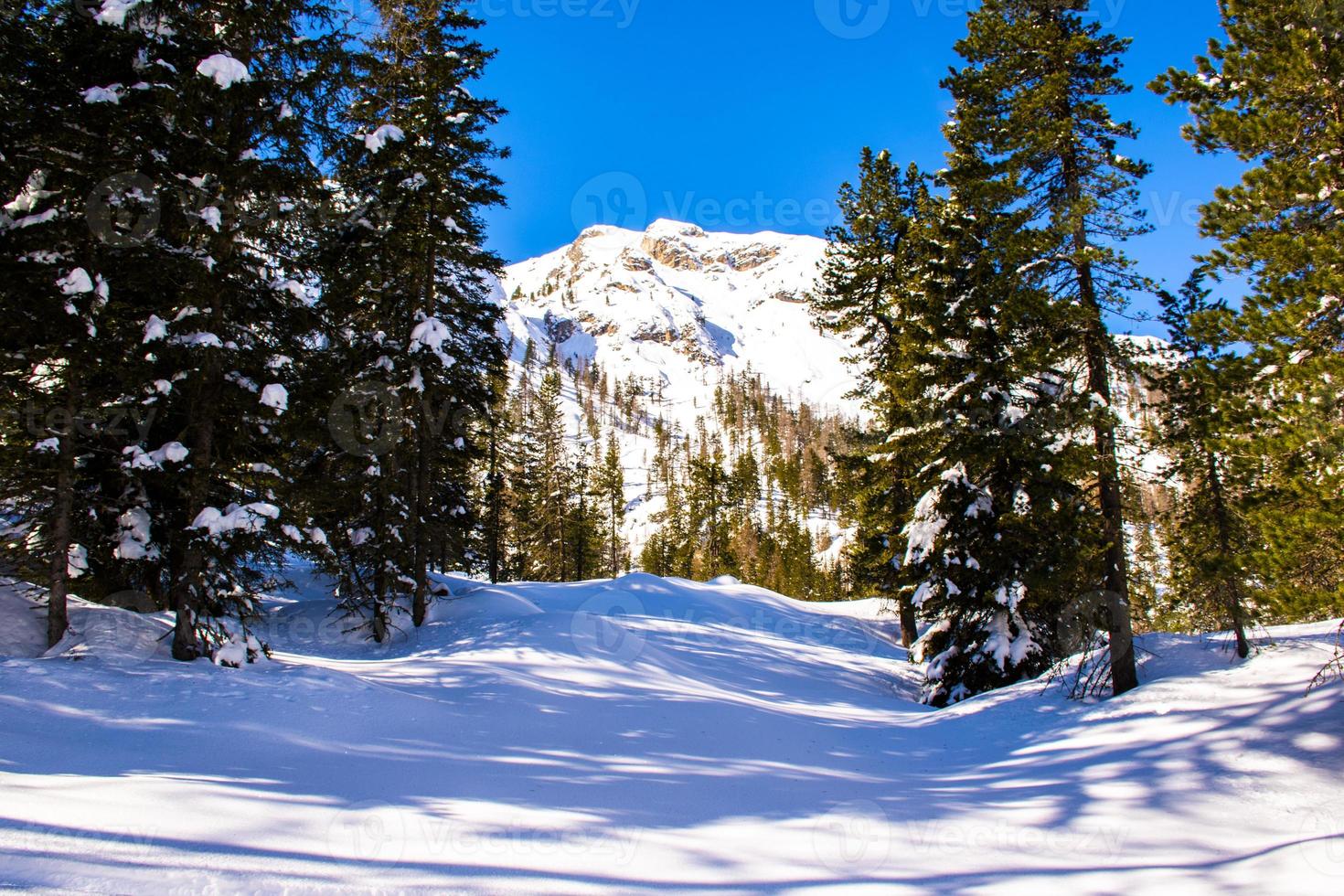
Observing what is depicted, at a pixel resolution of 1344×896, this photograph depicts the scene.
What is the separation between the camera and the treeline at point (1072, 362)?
24.3ft

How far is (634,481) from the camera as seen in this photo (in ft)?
462

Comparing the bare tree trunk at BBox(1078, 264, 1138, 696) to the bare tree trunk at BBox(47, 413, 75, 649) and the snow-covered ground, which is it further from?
the bare tree trunk at BBox(47, 413, 75, 649)

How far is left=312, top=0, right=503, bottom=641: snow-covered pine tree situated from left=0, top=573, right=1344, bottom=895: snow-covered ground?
4.34 m

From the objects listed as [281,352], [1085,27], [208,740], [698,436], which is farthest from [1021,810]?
[698,436]

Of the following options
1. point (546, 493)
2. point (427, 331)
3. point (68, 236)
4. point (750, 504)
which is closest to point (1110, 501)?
point (427, 331)

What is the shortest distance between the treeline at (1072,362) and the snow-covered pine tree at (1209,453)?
0.05 m

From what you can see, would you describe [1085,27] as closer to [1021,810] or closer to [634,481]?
[1021,810]

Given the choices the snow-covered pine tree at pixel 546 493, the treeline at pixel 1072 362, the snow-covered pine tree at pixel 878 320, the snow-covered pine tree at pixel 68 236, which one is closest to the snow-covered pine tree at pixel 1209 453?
the treeline at pixel 1072 362

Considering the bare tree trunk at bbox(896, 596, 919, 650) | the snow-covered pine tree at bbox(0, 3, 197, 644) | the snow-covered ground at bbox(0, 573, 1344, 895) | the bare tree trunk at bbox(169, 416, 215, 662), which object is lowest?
the bare tree trunk at bbox(896, 596, 919, 650)

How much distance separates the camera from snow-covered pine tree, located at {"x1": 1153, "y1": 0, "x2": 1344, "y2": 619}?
269 inches

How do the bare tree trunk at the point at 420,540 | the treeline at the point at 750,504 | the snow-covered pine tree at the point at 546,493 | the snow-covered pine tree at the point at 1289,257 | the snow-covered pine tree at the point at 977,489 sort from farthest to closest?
the treeline at the point at 750,504 < the snow-covered pine tree at the point at 546,493 < the bare tree trunk at the point at 420,540 < the snow-covered pine tree at the point at 977,489 < the snow-covered pine tree at the point at 1289,257

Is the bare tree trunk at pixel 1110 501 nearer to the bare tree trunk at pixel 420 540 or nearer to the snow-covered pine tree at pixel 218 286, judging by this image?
the snow-covered pine tree at pixel 218 286

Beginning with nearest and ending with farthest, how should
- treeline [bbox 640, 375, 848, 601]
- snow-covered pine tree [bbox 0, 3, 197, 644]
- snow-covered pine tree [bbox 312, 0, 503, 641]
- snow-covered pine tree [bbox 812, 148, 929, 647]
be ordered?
snow-covered pine tree [bbox 0, 3, 197, 644] < snow-covered pine tree [bbox 312, 0, 503, 641] < snow-covered pine tree [bbox 812, 148, 929, 647] < treeline [bbox 640, 375, 848, 601]

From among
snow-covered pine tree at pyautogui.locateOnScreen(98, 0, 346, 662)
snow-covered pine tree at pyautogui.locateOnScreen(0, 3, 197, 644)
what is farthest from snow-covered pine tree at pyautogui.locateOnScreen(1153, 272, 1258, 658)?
snow-covered pine tree at pyautogui.locateOnScreen(0, 3, 197, 644)
